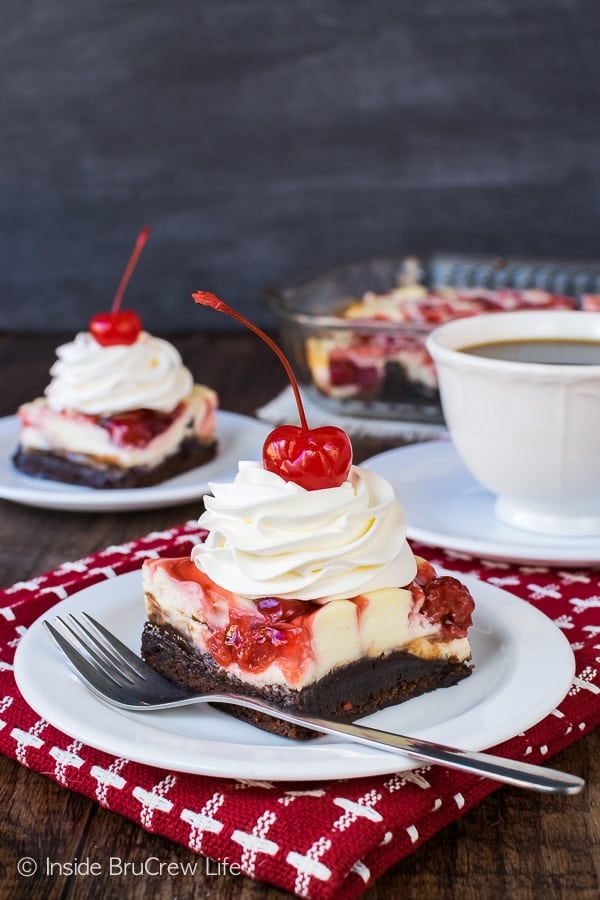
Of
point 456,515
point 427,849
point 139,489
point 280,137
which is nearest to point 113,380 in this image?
point 139,489

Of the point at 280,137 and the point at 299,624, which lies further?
the point at 280,137

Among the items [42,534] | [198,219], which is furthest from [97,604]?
[198,219]

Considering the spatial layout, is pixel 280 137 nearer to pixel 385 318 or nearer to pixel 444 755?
pixel 385 318

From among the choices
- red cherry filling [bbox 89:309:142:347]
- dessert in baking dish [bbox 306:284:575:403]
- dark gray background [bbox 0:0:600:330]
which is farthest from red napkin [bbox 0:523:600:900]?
dark gray background [bbox 0:0:600:330]

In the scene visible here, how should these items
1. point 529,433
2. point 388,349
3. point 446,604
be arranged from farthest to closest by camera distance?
1. point 388,349
2. point 529,433
3. point 446,604

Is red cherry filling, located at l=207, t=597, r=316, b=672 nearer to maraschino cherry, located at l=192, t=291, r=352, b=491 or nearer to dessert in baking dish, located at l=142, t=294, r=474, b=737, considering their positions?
dessert in baking dish, located at l=142, t=294, r=474, b=737
